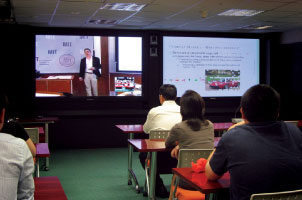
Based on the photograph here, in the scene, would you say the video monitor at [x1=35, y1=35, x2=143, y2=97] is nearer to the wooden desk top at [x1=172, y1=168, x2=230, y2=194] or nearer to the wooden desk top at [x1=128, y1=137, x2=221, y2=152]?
the wooden desk top at [x1=128, y1=137, x2=221, y2=152]

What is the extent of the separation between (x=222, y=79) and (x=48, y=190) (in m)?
6.74

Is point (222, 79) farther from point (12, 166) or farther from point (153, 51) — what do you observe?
point (12, 166)

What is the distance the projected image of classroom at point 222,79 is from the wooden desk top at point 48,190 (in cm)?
634

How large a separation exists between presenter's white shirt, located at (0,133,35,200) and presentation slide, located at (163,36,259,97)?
7026 mm

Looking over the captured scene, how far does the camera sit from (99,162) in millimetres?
6465

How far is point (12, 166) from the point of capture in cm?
130

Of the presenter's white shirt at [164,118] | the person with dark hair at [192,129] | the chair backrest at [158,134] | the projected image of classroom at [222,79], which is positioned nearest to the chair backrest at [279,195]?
the person with dark hair at [192,129]

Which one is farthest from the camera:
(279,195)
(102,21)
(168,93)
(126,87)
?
(126,87)

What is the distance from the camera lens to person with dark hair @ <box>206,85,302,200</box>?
1.76 m

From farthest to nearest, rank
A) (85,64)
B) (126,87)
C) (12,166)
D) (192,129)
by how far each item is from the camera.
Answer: (126,87)
(85,64)
(192,129)
(12,166)

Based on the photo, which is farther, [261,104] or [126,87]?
[126,87]

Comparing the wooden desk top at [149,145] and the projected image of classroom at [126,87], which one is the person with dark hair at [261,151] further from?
the projected image of classroom at [126,87]

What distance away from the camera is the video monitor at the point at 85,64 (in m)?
7.64

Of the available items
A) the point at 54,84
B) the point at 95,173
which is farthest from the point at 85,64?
the point at 95,173
